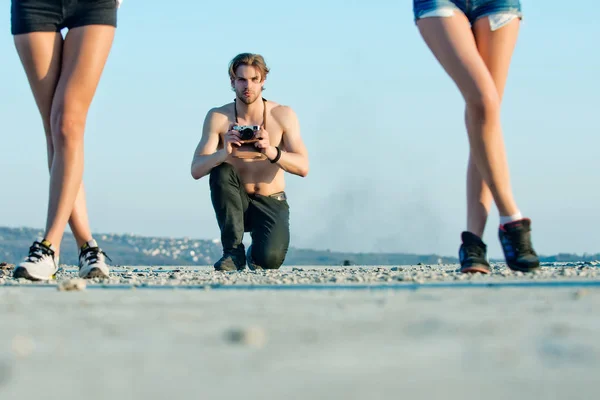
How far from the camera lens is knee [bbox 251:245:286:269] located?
24.6ft

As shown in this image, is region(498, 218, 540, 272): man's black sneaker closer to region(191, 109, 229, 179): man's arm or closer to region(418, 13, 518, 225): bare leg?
region(418, 13, 518, 225): bare leg

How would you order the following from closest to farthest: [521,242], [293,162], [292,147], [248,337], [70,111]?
[248,337] → [521,242] → [70,111] → [293,162] → [292,147]

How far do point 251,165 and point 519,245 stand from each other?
3.11m

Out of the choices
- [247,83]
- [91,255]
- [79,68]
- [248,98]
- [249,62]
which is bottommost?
[91,255]

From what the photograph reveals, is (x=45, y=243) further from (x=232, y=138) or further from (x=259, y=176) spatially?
(x=259, y=176)

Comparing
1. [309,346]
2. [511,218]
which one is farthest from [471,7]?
[309,346]

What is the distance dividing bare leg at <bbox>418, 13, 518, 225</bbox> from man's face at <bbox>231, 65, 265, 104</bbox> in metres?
2.42

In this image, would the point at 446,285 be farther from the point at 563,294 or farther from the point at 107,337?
the point at 107,337

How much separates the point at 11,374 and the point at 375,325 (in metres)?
1.00

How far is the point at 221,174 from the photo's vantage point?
7023mm

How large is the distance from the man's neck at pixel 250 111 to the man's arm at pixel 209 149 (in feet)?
0.47

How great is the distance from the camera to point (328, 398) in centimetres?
150

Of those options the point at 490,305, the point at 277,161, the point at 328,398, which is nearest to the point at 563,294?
the point at 490,305

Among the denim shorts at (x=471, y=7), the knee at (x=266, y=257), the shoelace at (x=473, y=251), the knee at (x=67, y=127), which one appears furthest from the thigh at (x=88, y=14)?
the knee at (x=266, y=257)
